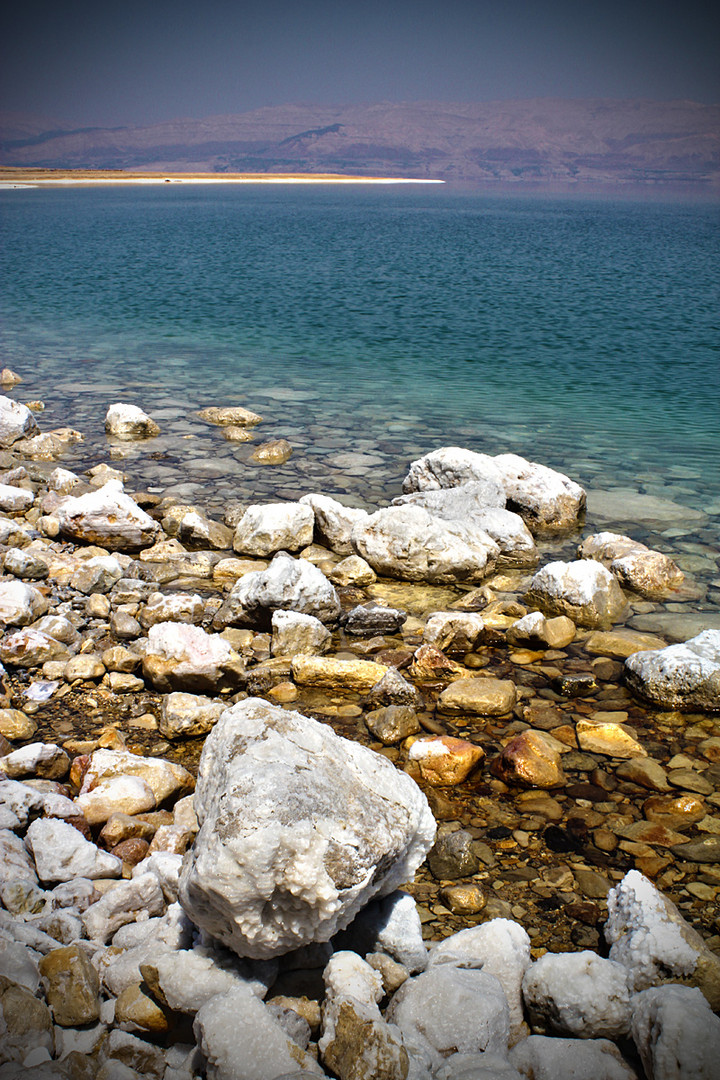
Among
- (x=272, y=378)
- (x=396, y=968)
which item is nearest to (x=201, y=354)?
(x=272, y=378)

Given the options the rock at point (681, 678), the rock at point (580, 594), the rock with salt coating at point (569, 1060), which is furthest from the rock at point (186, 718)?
the rock at point (580, 594)

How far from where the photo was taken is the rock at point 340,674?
5.91 m

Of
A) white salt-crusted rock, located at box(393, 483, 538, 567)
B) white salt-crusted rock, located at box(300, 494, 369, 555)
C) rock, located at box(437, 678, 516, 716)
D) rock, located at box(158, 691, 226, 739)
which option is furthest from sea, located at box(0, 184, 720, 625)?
rock, located at box(158, 691, 226, 739)

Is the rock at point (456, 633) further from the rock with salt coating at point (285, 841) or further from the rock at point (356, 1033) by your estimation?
the rock at point (356, 1033)

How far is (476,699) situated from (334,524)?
3.17m

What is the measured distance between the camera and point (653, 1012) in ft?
9.48

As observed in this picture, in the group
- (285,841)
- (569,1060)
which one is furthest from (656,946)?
(285,841)

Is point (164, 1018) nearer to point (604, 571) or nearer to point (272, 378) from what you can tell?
point (604, 571)

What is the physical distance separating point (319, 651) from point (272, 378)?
11851mm

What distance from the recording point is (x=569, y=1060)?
2.78 m

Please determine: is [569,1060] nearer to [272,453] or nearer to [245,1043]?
[245,1043]

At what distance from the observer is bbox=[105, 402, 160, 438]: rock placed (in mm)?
12516

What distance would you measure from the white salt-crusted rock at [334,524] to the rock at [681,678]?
3.39 metres

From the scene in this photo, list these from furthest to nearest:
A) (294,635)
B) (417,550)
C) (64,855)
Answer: (417,550) → (294,635) → (64,855)
